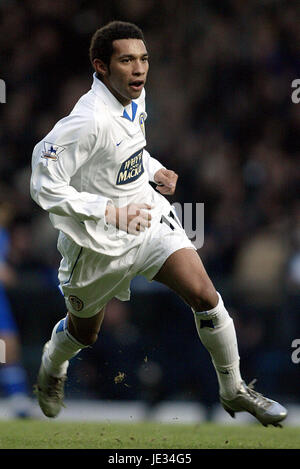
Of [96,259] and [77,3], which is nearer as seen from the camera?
[96,259]

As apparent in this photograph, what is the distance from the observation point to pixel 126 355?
8258 millimetres

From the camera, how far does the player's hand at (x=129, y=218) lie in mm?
4688

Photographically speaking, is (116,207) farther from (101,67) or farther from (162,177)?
(101,67)

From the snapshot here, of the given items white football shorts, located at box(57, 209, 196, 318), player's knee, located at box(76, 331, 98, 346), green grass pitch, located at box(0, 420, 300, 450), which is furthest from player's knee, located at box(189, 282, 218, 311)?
green grass pitch, located at box(0, 420, 300, 450)

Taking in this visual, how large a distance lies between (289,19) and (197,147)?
200cm

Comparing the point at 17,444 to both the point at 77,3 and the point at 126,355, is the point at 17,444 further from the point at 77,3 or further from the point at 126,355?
Answer: the point at 77,3

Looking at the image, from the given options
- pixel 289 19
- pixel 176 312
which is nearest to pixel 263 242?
pixel 176 312

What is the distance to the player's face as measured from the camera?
4996 millimetres

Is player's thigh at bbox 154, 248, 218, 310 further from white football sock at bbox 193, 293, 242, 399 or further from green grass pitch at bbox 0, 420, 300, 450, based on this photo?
green grass pitch at bbox 0, 420, 300, 450

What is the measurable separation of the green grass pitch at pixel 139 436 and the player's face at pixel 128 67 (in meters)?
2.00

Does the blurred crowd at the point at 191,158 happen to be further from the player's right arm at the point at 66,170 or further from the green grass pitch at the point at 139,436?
the player's right arm at the point at 66,170

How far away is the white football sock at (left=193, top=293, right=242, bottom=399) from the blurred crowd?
9.42ft
